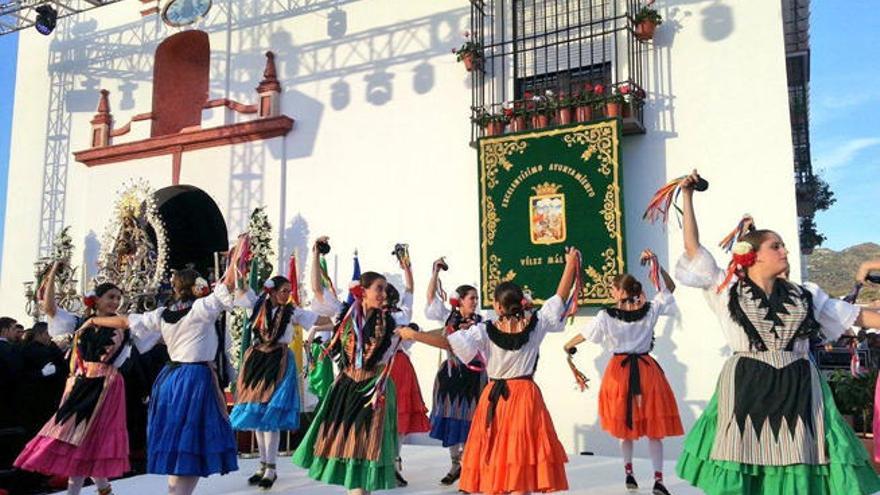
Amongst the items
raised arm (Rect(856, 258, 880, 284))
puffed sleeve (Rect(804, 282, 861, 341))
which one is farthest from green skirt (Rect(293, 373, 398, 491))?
raised arm (Rect(856, 258, 880, 284))

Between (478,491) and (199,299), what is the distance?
1929 millimetres

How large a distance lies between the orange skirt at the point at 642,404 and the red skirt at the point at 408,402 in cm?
138

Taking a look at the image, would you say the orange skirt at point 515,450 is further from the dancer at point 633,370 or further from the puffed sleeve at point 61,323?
the puffed sleeve at point 61,323

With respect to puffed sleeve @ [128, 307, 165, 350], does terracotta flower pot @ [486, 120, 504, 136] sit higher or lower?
higher

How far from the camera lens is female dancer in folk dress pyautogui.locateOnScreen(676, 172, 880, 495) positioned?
2.81 m

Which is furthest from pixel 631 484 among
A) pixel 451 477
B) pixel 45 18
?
pixel 45 18

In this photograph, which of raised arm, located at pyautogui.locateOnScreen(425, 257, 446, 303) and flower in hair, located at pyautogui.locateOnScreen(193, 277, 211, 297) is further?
raised arm, located at pyautogui.locateOnScreen(425, 257, 446, 303)

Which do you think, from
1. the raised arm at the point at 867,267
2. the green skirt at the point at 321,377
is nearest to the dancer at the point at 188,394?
the green skirt at the point at 321,377

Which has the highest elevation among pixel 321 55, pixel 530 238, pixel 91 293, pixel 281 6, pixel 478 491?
pixel 281 6

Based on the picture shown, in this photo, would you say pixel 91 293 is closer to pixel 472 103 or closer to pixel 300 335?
pixel 300 335

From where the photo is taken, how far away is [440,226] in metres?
8.33

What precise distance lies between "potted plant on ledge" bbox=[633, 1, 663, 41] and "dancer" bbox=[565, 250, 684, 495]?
3222 mm

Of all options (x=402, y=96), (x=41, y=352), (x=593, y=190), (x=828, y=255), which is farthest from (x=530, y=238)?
(x=828, y=255)

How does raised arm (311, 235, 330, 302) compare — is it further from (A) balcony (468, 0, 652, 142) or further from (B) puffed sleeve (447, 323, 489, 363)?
(A) balcony (468, 0, 652, 142)
